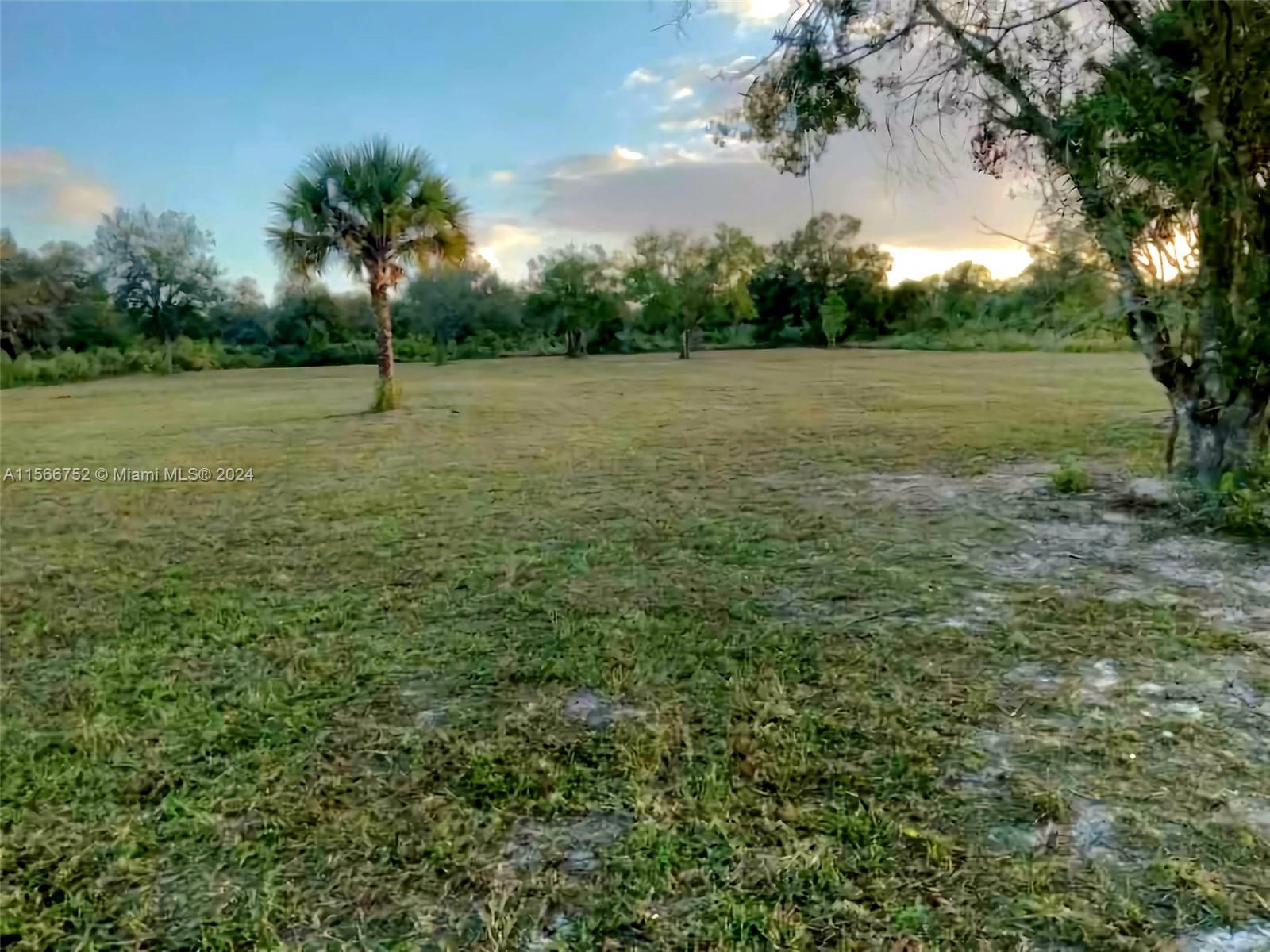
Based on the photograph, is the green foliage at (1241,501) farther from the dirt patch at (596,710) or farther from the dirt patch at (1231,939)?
the dirt patch at (596,710)

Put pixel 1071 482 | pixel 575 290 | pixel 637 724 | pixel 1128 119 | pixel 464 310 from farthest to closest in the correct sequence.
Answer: pixel 464 310
pixel 575 290
pixel 1071 482
pixel 1128 119
pixel 637 724

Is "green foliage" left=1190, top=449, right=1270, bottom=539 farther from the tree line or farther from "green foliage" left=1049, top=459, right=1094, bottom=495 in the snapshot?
the tree line

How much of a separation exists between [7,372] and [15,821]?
99.5ft

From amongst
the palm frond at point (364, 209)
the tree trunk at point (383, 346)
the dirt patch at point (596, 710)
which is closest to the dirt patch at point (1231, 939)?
the dirt patch at point (596, 710)

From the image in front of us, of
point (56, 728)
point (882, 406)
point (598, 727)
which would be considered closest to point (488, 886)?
point (598, 727)

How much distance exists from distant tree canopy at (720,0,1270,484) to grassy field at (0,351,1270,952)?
1242 mm

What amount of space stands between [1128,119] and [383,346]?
1231 cm

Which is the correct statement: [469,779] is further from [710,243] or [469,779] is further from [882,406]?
[710,243]

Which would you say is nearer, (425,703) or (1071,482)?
(425,703)

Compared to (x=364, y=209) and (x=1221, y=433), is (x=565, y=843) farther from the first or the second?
(x=364, y=209)

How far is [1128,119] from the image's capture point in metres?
4.73

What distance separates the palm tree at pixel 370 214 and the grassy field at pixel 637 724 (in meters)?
7.12

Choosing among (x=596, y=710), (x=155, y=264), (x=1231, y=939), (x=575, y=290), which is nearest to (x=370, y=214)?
(x=596, y=710)

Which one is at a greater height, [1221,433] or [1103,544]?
[1221,433]
